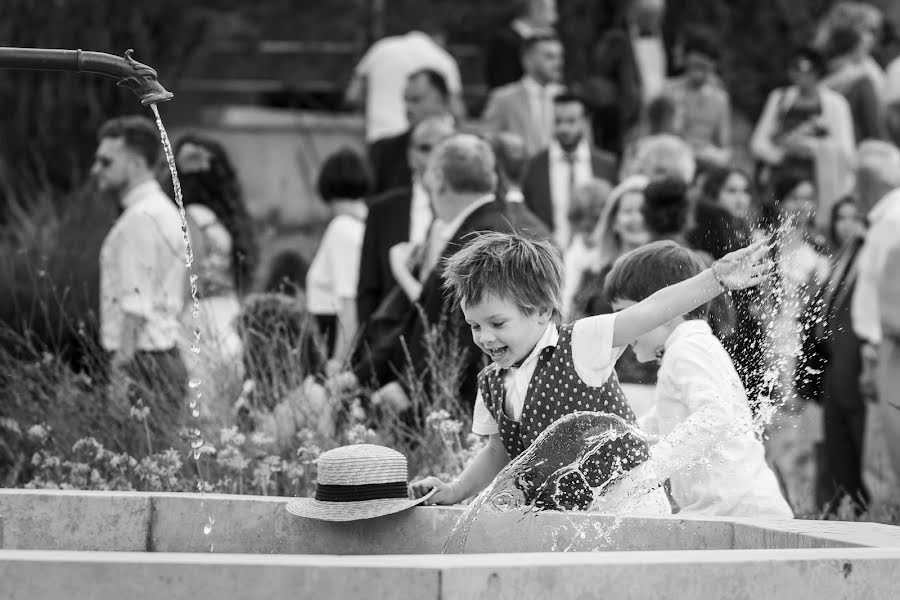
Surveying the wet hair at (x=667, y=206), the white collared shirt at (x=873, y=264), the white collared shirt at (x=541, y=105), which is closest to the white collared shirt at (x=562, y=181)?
the white collared shirt at (x=541, y=105)

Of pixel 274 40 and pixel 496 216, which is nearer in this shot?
pixel 496 216

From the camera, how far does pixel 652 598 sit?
10.8 ft

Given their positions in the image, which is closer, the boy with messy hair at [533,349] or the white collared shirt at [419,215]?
the boy with messy hair at [533,349]

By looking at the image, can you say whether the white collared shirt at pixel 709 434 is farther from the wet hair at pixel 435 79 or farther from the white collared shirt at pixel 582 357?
the wet hair at pixel 435 79

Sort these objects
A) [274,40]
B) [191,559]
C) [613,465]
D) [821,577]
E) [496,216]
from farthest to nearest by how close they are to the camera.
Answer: [274,40]
[496,216]
[613,465]
[821,577]
[191,559]

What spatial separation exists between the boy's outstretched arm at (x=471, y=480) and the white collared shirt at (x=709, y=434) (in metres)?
0.45

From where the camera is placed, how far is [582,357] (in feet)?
14.9

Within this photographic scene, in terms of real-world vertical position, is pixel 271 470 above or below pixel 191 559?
below

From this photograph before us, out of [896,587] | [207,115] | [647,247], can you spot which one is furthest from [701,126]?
[896,587]

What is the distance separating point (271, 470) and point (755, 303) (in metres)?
1.84

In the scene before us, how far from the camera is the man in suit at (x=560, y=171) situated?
957 centimetres

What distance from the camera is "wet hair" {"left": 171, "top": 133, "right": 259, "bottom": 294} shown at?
322 inches

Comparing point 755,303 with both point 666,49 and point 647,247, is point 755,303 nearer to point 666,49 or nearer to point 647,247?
point 647,247

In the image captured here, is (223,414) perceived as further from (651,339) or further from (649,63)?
(649,63)
